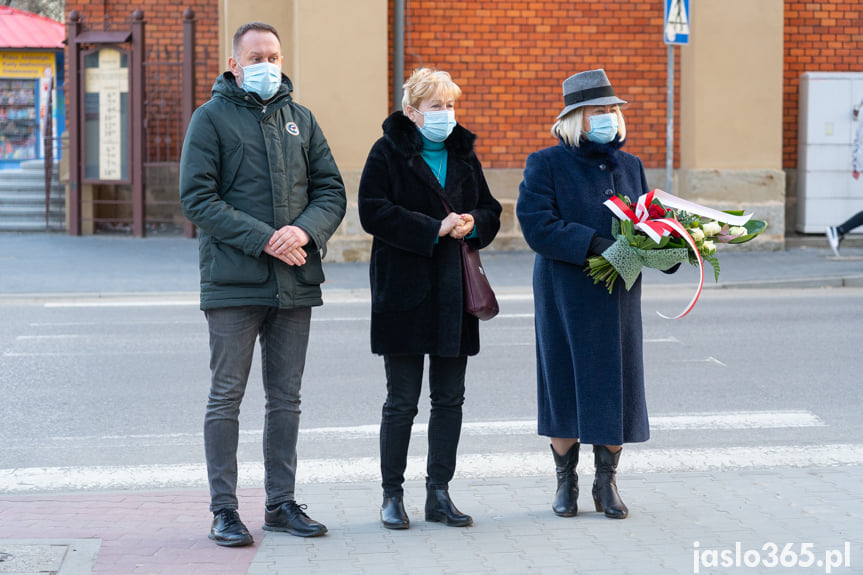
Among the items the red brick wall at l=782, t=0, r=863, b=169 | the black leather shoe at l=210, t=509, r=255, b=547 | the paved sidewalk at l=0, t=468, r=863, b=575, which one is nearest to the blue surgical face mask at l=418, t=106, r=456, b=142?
the paved sidewalk at l=0, t=468, r=863, b=575

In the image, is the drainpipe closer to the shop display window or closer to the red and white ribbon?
the shop display window

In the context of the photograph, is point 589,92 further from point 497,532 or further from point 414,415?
point 497,532

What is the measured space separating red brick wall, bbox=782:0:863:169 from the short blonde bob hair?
1322 centimetres

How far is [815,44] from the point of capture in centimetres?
1712

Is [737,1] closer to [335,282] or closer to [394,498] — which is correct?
[335,282]

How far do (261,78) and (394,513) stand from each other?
6.10 ft

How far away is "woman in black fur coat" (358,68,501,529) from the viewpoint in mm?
4863

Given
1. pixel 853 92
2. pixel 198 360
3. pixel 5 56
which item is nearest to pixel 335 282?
pixel 198 360

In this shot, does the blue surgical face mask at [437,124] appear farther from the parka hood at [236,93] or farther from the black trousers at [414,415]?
the black trousers at [414,415]

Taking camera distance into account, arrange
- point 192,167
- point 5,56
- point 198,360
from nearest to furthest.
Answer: point 192,167
point 198,360
point 5,56

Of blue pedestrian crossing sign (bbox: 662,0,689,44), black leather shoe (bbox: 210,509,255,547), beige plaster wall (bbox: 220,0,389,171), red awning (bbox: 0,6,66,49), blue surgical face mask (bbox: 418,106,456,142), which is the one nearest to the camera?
black leather shoe (bbox: 210,509,255,547)

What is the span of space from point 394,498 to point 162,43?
1545cm

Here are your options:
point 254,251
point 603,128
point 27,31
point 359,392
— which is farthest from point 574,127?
point 27,31

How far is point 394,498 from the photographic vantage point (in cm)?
490
